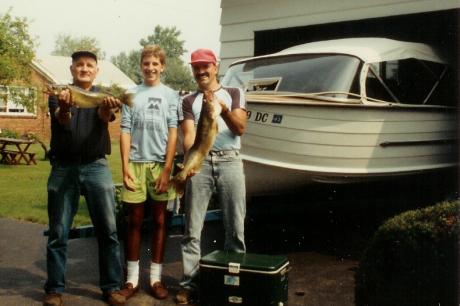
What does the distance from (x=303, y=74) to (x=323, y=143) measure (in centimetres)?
119

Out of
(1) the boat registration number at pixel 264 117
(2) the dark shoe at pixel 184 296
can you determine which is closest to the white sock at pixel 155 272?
(2) the dark shoe at pixel 184 296

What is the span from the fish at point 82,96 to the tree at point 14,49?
16058 millimetres

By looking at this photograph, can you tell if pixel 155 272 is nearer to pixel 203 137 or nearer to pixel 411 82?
pixel 203 137

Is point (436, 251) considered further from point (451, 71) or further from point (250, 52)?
point (250, 52)

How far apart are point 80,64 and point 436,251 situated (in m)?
3.06

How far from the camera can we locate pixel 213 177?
4664 millimetres

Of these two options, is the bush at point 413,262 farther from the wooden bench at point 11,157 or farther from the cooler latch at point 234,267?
the wooden bench at point 11,157

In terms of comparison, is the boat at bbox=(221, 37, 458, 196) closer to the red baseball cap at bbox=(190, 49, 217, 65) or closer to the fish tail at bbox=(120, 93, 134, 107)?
the red baseball cap at bbox=(190, 49, 217, 65)

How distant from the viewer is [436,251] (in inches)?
137

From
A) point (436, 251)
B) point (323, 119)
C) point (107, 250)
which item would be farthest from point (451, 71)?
point (107, 250)

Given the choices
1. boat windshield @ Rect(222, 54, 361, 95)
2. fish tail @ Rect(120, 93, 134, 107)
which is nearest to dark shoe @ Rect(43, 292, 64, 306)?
fish tail @ Rect(120, 93, 134, 107)

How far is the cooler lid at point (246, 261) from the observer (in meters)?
4.15

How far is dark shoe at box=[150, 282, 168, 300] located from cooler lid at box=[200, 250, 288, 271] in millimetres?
720

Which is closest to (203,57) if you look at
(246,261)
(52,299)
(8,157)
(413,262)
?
(246,261)
